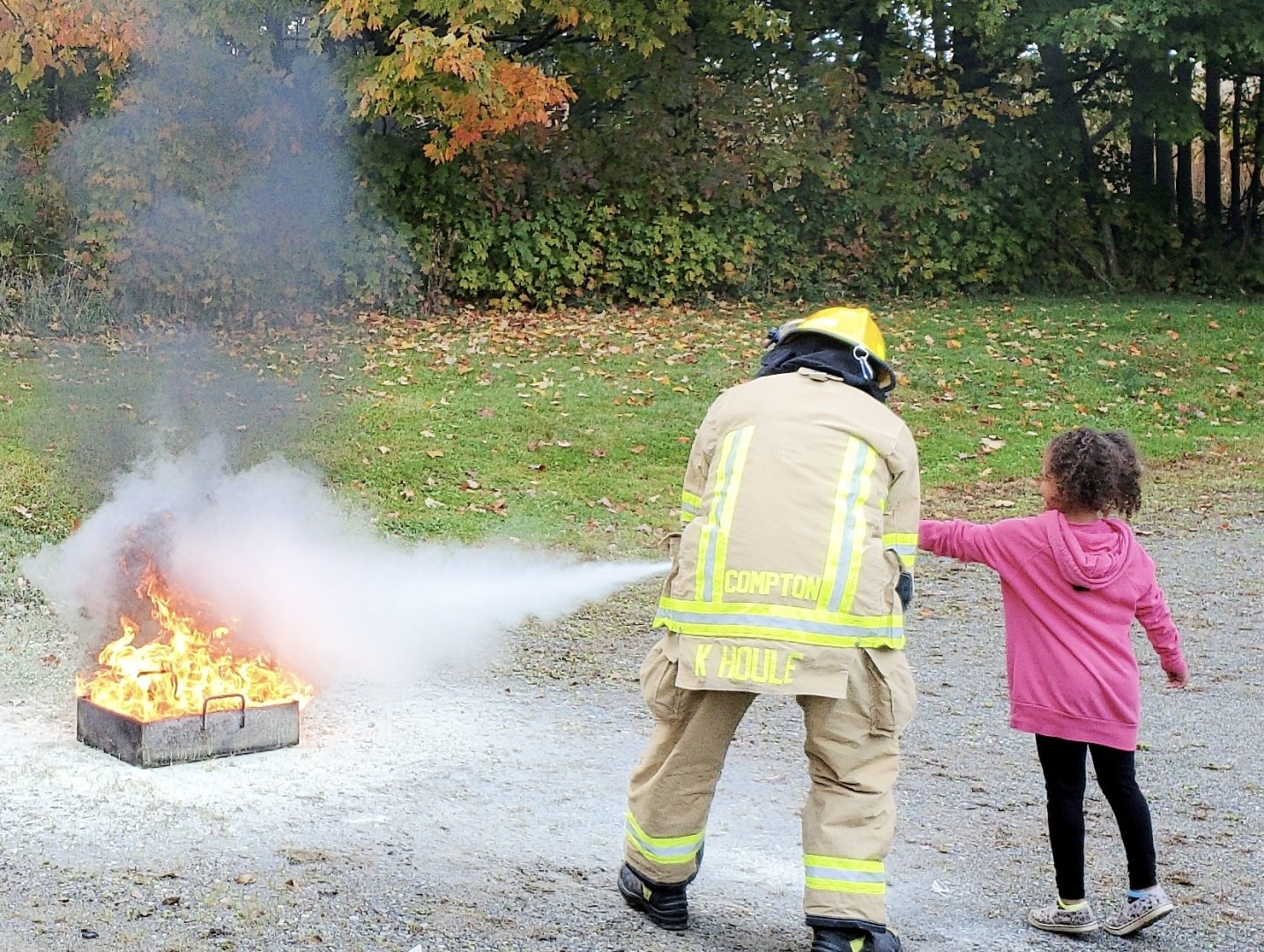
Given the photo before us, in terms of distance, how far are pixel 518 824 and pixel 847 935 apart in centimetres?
130

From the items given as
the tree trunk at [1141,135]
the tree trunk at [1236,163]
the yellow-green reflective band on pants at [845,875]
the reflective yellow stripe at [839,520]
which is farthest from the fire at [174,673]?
the tree trunk at [1236,163]

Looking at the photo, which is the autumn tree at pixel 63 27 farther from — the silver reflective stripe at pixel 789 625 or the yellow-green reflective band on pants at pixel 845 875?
the yellow-green reflective band on pants at pixel 845 875

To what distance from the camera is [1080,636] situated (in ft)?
12.9

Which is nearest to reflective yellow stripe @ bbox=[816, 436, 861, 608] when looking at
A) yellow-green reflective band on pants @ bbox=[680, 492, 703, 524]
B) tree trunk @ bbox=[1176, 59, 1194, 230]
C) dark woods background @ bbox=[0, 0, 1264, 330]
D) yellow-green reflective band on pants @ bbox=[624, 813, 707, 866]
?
yellow-green reflective band on pants @ bbox=[680, 492, 703, 524]

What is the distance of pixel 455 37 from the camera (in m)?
13.7

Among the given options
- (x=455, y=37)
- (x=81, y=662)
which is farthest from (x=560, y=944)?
(x=455, y=37)

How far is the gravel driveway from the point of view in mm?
3824

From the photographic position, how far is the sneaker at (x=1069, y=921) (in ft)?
13.1

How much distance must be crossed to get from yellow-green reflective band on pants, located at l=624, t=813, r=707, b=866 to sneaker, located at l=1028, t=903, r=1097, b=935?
962mm

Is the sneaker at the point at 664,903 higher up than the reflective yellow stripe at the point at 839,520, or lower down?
lower down

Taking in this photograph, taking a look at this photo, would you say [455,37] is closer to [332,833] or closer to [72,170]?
[72,170]

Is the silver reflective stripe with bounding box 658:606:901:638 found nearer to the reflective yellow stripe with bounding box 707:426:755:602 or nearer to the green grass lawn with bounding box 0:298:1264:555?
the reflective yellow stripe with bounding box 707:426:755:602

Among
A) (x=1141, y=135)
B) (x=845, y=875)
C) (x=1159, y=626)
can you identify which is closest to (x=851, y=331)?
(x=1159, y=626)

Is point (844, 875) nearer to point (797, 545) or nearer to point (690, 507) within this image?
point (797, 545)
